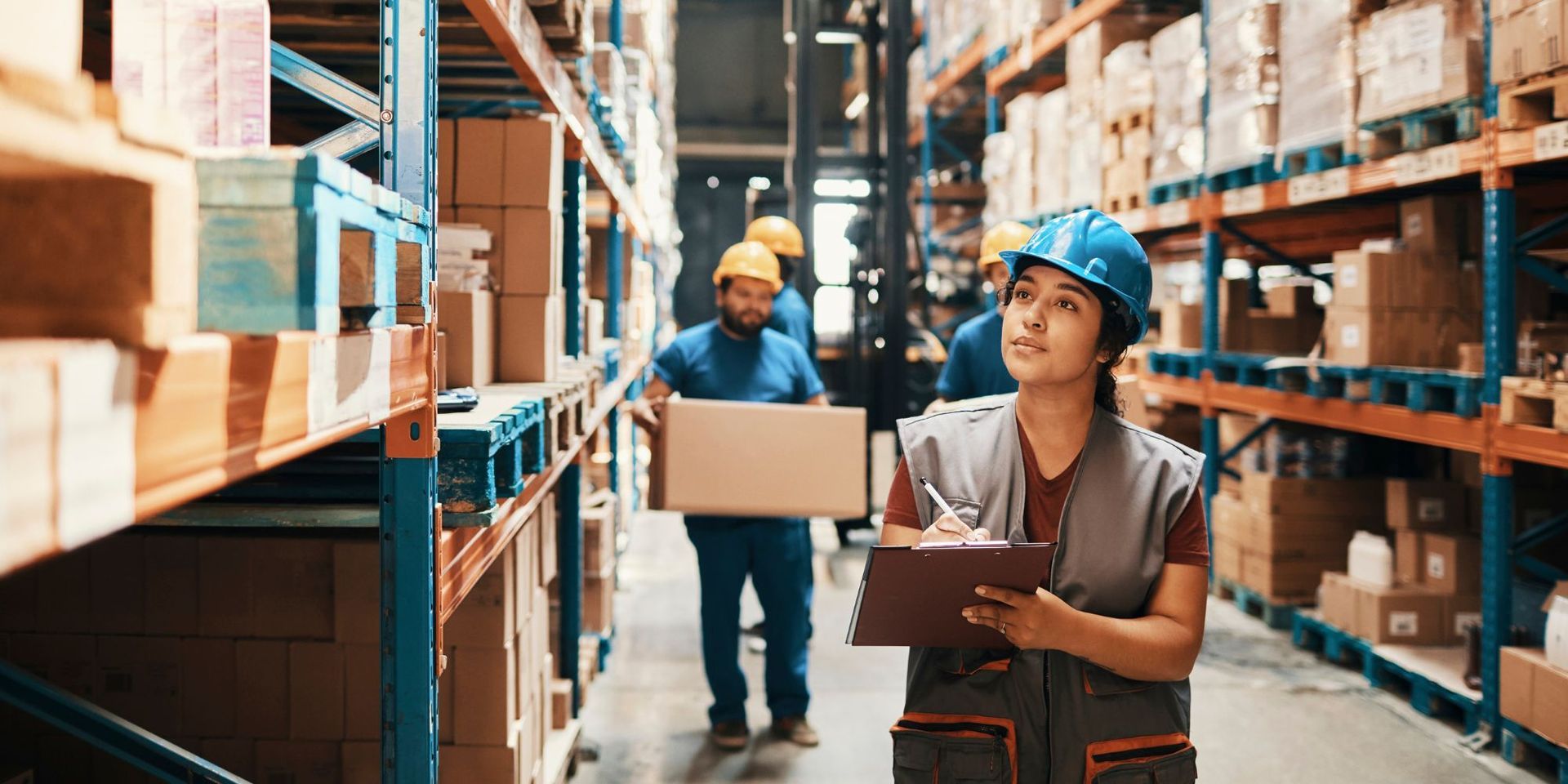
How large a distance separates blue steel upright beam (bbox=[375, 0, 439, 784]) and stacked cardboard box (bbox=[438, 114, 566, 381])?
1302 mm

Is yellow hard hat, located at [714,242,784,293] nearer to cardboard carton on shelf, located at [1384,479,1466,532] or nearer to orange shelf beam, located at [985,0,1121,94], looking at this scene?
cardboard carton on shelf, located at [1384,479,1466,532]

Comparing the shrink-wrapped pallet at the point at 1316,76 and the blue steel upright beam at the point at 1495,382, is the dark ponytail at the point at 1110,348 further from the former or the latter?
the shrink-wrapped pallet at the point at 1316,76

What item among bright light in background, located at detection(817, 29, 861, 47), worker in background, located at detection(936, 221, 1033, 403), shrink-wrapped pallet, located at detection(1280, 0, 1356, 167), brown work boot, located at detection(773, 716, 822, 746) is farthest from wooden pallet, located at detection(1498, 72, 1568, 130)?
bright light in background, located at detection(817, 29, 861, 47)

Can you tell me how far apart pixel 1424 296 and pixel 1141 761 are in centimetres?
434

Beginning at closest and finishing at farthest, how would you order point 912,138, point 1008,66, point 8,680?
1. point 8,680
2. point 1008,66
3. point 912,138

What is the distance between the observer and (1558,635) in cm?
434

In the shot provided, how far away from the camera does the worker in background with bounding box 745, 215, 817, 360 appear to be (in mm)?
6500

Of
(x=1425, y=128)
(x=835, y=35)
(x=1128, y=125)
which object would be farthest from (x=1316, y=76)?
(x=835, y=35)

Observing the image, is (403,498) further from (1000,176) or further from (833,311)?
(833,311)

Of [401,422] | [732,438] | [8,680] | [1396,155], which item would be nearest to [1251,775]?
[732,438]

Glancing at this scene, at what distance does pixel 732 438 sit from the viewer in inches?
183

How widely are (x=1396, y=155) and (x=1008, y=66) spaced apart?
490 centimetres

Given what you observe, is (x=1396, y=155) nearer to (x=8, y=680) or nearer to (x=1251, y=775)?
(x=1251, y=775)

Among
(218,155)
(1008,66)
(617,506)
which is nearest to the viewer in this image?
(218,155)
